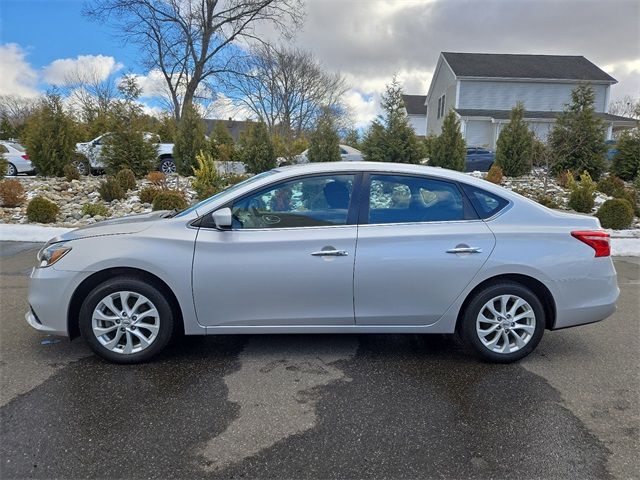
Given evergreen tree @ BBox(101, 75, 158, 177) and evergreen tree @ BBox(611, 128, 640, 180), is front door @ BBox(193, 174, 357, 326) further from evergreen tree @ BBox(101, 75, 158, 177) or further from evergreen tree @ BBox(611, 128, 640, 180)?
evergreen tree @ BBox(611, 128, 640, 180)

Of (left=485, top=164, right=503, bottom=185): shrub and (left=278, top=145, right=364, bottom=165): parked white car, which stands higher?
(left=278, top=145, right=364, bottom=165): parked white car

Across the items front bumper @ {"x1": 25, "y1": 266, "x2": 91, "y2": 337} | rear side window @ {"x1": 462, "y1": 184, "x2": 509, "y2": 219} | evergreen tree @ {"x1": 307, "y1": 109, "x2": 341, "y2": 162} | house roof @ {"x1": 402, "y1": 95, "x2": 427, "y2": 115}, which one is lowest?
front bumper @ {"x1": 25, "y1": 266, "x2": 91, "y2": 337}

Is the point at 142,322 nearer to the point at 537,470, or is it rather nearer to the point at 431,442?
the point at 431,442

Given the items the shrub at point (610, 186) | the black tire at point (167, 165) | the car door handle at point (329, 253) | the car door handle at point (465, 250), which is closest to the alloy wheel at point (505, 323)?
the car door handle at point (465, 250)

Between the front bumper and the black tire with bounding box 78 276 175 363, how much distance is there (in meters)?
0.13

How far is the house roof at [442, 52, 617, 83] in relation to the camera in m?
29.4

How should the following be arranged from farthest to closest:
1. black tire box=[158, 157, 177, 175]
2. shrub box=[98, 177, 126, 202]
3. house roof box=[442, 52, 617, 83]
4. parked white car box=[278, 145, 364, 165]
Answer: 1. house roof box=[442, 52, 617, 83]
2. black tire box=[158, 157, 177, 175]
3. parked white car box=[278, 145, 364, 165]
4. shrub box=[98, 177, 126, 202]

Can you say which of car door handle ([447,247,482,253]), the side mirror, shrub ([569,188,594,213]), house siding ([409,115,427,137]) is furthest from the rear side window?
house siding ([409,115,427,137])

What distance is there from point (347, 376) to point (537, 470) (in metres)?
1.41

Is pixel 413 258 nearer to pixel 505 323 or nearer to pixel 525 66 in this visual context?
pixel 505 323

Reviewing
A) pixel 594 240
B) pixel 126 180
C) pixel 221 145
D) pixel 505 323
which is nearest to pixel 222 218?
pixel 505 323

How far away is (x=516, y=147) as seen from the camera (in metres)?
14.4

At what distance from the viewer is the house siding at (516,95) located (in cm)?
2941

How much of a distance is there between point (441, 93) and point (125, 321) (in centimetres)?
3466
